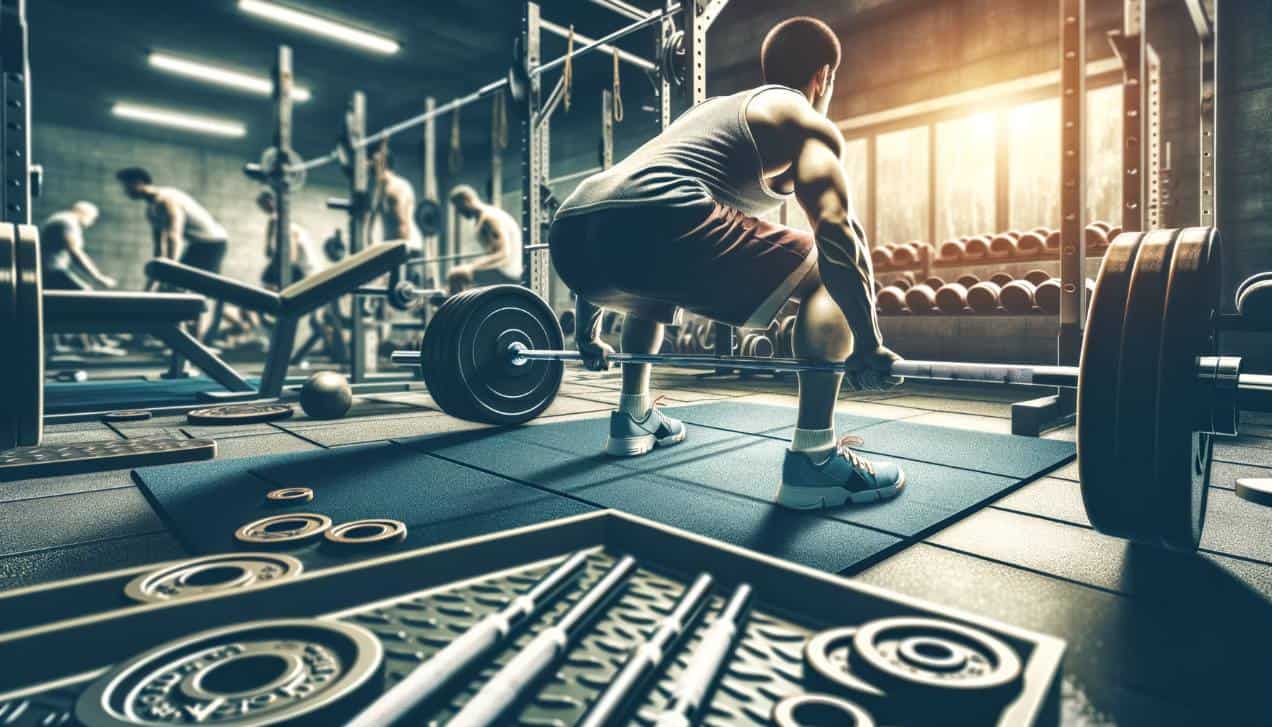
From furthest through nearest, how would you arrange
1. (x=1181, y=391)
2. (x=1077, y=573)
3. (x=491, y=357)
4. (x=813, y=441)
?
(x=491, y=357) < (x=813, y=441) < (x=1077, y=573) < (x=1181, y=391)

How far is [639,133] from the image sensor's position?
7125 millimetres

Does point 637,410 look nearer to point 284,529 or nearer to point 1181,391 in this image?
point 284,529

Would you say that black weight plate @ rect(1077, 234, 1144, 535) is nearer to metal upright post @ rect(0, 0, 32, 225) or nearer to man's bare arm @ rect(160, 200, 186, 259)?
metal upright post @ rect(0, 0, 32, 225)

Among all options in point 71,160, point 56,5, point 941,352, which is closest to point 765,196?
point 941,352

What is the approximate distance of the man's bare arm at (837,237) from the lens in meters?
1.24

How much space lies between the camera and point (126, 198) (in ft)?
30.5

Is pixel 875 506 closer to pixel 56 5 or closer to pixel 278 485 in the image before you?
pixel 278 485

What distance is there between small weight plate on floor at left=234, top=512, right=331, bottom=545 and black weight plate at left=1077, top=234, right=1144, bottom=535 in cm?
112

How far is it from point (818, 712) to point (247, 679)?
51 centimetres

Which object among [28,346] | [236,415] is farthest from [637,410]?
[236,415]

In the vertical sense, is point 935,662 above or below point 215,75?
below

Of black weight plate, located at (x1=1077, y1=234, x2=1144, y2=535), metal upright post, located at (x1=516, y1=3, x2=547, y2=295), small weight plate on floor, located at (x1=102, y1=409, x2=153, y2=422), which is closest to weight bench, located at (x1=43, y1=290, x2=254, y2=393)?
small weight plate on floor, located at (x1=102, y1=409, x2=153, y2=422)

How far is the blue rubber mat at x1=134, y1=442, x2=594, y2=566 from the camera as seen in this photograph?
1.15m

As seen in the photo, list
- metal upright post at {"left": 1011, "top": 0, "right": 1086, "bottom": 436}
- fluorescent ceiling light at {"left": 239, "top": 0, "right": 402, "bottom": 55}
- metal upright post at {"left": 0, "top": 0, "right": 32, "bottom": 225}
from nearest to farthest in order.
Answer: metal upright post at {"left": 0, "top": 0, "right": 32, "bottom": 225}, metal upright post at {"left": 1011, "top": 0, "right": 1086, "bottom": 436}, fluorescent ceiling light at {"left": 239, "top": 0, "right": 402, "bottom": 55}
